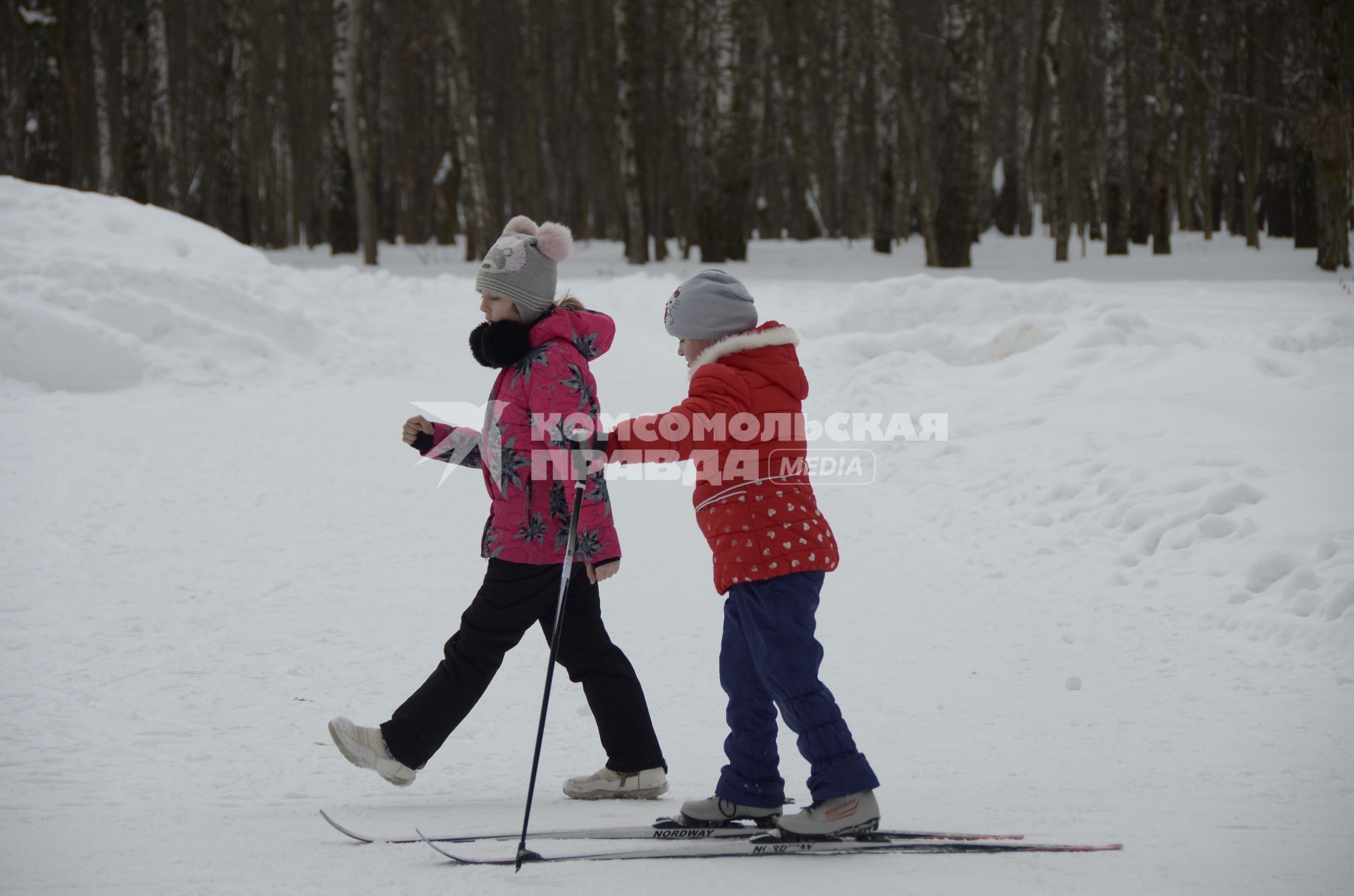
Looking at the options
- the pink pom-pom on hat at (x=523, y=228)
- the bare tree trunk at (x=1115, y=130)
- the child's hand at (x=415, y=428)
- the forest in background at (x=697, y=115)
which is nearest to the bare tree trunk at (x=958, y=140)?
the forest in background at (x=697, y=115)

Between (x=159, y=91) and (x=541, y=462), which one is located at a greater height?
(x=159, y=91)

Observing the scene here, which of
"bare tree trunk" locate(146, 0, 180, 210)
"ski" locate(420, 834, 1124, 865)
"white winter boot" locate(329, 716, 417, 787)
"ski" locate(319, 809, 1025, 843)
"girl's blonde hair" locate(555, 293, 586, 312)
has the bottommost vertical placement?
"ski" locate(420, 834, 1124, 865)

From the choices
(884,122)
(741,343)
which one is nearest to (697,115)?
(884,122)

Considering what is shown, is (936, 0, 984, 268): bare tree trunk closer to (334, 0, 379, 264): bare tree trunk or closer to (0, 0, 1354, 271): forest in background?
(0, 0, 1354, 271): forest in background

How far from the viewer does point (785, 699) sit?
10.7 ft

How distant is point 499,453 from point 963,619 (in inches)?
107

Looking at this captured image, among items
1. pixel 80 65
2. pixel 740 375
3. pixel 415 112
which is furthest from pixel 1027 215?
pixel 740 375

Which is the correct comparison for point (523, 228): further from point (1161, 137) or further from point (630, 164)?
point (1161, 137)

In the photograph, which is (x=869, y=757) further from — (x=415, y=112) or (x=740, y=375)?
(x=415, y=112)

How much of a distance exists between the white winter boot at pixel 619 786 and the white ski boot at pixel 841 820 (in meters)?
0.62

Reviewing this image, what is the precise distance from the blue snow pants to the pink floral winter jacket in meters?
0.50

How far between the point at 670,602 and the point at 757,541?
101 inches

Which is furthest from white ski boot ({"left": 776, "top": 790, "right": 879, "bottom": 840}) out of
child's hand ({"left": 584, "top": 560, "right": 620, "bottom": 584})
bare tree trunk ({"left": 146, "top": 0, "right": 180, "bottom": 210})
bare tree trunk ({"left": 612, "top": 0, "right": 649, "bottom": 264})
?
bare tree trunk ({"left": 146, "top": 0, "right": 180, "bottom": 210})

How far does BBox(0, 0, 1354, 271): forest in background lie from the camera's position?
2031cm
